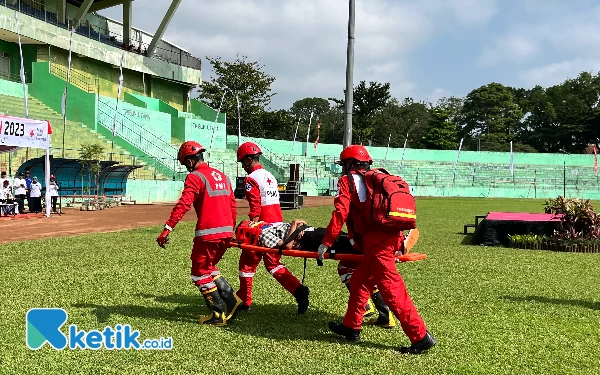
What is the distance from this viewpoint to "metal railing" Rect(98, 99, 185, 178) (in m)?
36.6

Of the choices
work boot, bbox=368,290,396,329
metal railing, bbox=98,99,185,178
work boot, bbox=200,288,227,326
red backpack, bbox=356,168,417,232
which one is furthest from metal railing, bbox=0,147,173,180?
red backpack, bbox=356,168,417,232

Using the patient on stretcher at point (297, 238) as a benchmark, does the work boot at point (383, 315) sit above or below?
below

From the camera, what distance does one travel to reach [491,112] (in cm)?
8025

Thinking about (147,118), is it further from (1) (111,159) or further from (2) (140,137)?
(1) (111,159)

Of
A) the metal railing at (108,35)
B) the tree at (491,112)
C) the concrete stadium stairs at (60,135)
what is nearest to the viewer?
the concrete stadium stairs at (60,135)

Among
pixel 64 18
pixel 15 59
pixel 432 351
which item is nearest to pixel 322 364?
pixel 432 351

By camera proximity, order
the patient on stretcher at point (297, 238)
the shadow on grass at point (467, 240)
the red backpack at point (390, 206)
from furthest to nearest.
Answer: the shadow on grass at point (467, 240) < the patient on stretcher at point (297, 238) < the red backpack at point (390, 206)

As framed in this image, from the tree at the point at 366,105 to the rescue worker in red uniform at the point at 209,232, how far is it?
2417 inches

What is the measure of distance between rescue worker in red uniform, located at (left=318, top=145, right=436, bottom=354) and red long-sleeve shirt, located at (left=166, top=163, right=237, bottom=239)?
4.27 feet

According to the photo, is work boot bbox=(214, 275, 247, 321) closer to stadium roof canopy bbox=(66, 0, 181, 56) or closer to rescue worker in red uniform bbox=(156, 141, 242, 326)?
rescue worker in red uniform bbox=(156, 141, 242, 326)

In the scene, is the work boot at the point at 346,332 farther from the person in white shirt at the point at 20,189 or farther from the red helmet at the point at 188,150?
the person in white shirt at the point at 20,189

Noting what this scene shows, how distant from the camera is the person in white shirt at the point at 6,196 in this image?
72.7ft

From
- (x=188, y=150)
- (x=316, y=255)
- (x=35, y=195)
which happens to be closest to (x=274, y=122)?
(x=35, y=195)

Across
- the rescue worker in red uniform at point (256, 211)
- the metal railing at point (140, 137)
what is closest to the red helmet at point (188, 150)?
the rescue worker in red uniform at point (256, 211)
